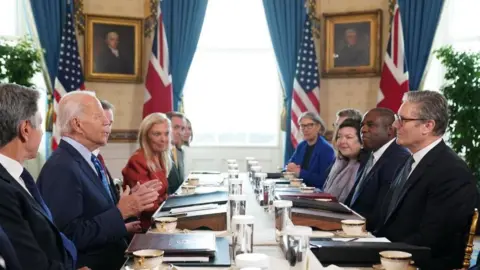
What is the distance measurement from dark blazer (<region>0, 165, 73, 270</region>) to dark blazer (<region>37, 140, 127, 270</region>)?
0.56 metres

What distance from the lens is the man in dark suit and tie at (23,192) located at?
223 cm

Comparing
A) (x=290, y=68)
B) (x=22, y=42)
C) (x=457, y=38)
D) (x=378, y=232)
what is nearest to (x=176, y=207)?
(x=378, y=232)

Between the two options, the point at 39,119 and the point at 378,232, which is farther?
the point at 378,232

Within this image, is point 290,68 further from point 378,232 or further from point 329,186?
point 378,232

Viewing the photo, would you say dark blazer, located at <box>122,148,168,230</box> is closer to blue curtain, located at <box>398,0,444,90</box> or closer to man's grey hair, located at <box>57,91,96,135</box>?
man's grey hair, located at <box>57,91,96,135</box>

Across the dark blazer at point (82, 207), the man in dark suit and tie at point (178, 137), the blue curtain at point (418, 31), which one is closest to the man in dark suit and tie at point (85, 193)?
the dark blazer at point (82, 207)

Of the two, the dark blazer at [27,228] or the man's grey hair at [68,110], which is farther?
the man's grey hair at [68,110]

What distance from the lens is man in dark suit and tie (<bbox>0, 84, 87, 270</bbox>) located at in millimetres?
2229

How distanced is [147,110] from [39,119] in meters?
6.81

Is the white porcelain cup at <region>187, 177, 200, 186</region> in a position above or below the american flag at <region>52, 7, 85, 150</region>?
below

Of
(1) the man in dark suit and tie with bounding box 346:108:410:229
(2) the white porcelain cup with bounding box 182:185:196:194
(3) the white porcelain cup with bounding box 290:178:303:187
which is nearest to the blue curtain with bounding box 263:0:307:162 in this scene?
(3) the white porcelain cup with bounding box 290:178:303:187

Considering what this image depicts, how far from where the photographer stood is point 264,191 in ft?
13.2

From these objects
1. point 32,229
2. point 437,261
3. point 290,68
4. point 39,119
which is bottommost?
point 437,261

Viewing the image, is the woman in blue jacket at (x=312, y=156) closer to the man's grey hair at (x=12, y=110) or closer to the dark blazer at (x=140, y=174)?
the dark blazer at (x=140, y=174)
